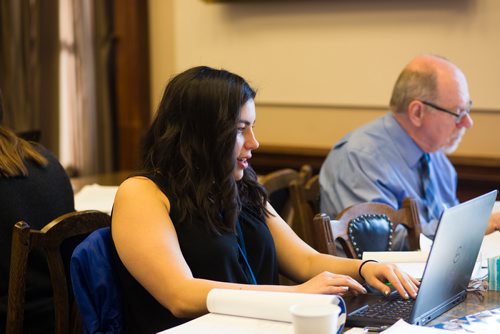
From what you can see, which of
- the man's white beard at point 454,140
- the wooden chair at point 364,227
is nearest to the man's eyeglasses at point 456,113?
the man's white beard at point 454,140

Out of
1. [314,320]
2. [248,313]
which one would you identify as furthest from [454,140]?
[314,320]

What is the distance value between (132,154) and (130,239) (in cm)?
313

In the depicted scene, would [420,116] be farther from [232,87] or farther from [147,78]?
[147,78]

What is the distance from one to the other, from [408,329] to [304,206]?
58.4 inches

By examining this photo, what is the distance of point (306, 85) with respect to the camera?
169 inches

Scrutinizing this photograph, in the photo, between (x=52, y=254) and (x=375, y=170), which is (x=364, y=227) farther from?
(x=52, y=254)

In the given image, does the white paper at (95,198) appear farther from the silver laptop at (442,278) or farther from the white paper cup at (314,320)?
the white paper cup at (314,320)

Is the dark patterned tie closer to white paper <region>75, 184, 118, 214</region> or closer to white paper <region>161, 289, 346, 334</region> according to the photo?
white paper <region>75, 184, 118, 214</region>

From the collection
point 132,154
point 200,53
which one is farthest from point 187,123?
point 132,154

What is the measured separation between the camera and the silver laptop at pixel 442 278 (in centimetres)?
162

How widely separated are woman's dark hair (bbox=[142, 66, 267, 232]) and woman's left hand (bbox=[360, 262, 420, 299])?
357 millimetres

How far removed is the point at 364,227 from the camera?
8.11 feet

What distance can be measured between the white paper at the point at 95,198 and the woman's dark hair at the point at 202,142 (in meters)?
1.19

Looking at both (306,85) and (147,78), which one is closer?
(306,85)
